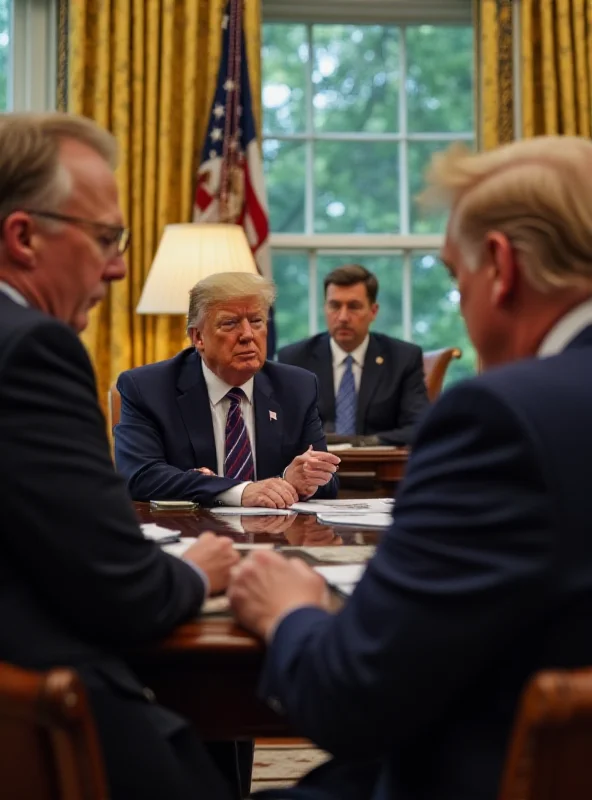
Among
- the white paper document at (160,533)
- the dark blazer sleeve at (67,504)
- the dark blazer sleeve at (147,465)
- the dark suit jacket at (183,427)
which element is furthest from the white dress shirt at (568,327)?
the dark suit jacket at (183,427)

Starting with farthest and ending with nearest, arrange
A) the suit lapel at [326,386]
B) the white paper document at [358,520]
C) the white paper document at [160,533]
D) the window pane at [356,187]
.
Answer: the window pane at [356,187] → the suit lapel at [326,386] → the white paper document at [358,520] → the white paper document at [160,533]

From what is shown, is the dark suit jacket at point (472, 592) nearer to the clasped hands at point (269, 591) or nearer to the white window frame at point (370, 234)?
the clasped hands at point (269, 591)

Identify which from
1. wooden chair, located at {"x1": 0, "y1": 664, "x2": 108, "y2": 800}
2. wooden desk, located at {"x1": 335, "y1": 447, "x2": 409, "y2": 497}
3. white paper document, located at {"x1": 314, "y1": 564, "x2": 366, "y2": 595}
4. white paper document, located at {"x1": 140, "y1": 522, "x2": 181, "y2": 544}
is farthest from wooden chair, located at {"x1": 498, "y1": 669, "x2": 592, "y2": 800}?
wooden desk, located at {"x1": 335, "y1": 447, "x2": 409, "y2": 497}

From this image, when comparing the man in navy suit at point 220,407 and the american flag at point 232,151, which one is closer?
the man in navy suit at point 220,407

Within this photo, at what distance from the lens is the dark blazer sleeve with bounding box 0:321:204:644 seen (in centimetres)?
128

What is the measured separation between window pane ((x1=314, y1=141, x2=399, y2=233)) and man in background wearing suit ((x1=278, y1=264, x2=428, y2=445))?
78 cm

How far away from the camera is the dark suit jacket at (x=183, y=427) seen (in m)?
3.07

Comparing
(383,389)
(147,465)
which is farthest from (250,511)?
(383,389)

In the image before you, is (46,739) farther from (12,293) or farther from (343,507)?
(343,507)

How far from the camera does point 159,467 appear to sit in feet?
9.95

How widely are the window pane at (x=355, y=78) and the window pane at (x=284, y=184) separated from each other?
250 mm

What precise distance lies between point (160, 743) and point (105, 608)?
17cm

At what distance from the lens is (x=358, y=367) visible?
5648 mm

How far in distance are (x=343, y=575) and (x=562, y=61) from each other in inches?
204
